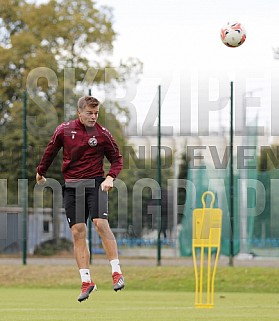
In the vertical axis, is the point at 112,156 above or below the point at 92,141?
below

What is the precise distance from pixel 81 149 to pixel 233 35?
536 cm

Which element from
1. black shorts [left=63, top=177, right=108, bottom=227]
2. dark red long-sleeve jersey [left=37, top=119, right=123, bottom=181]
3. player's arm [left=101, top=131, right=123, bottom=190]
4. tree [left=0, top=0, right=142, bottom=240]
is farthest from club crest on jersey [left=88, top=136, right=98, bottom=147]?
tree [left=0, top=0, right=142, bottom=240]

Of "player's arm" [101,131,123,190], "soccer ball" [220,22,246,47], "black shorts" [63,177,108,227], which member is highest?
"soccer ball" [220,22,246,47]

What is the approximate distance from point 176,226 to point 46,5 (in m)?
9.54

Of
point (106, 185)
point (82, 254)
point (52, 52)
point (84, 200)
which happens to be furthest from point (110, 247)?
point (52, 52)

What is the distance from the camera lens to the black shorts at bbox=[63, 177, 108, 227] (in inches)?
385

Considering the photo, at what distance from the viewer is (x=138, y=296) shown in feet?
51.4

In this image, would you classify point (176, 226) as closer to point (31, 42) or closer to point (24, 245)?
point (24, 245)

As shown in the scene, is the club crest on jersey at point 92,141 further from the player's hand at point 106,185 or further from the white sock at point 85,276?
the white sock at point 85,276

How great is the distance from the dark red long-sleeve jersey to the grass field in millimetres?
1564

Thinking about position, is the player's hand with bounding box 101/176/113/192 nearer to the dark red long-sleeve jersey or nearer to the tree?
the dark red long-sleeve jersey

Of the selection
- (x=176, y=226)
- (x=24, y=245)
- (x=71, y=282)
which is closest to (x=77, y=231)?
(x=71, y=282)

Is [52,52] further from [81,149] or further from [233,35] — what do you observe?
[81,149]

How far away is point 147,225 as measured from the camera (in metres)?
23.0
